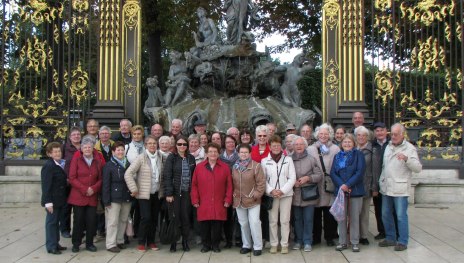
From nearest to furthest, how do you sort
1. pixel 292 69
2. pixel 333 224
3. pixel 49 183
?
pixel 49 183
pixel 333 224
pixel 292 69

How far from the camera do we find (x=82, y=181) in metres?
6.61

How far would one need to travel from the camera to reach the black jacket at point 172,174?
6.61 meters

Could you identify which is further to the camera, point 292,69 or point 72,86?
point 292,69

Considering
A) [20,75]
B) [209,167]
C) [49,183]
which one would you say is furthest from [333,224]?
[20,75]

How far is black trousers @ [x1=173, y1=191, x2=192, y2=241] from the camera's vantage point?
668 cm

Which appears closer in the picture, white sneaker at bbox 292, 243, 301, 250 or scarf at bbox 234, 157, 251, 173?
scarf at bbox 234, 157, 251, 173

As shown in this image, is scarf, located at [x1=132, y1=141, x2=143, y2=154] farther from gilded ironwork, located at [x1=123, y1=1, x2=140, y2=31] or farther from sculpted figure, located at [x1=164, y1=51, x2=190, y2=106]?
gilded ironwork, located at [x1=123, y1=1, x2=140, y2=31]

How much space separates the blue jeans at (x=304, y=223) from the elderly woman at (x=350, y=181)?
384mm

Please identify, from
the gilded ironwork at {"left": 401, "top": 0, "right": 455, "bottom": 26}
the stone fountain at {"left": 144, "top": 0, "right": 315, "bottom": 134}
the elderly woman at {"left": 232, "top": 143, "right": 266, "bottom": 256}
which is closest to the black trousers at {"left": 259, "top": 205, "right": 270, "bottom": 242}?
the elderly woman at {"left": 232, "top": 143, "right": 266, "bottom": 256}

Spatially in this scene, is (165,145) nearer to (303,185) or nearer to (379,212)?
(303,185)

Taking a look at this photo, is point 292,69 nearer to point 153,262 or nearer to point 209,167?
point 209,167

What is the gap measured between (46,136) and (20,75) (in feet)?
4.98

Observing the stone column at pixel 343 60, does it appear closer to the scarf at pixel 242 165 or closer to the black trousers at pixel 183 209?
the scarf at pixel 242 165

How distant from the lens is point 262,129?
6.96 meters
